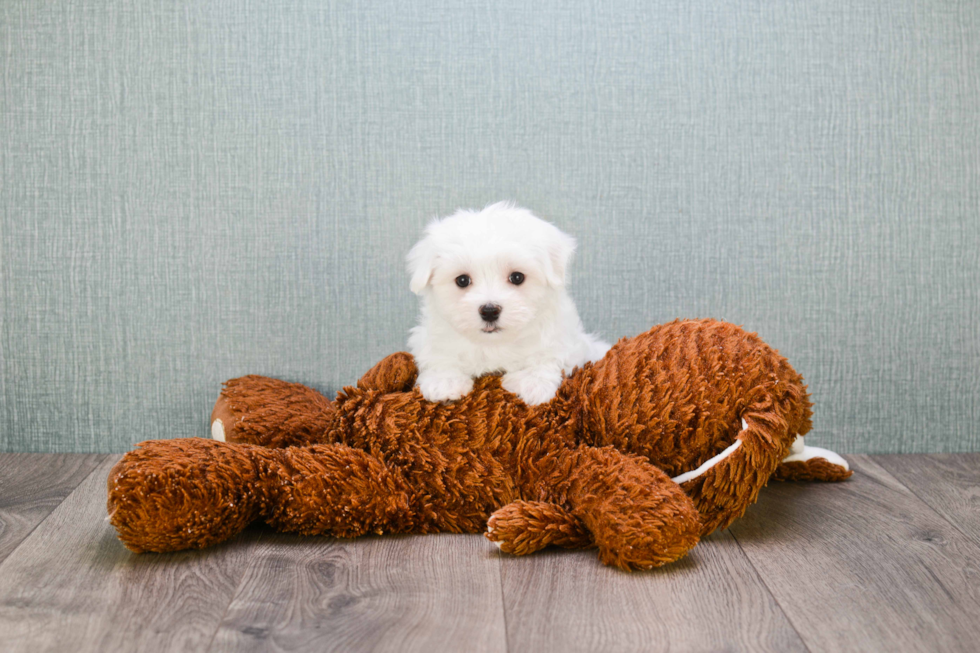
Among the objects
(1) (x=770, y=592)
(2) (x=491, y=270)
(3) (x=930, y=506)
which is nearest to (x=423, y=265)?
(2) (x=491, y=270)

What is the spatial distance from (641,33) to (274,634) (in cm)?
156

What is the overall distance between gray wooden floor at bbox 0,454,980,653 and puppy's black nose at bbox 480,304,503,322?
388 mm

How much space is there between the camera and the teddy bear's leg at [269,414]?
5.87 feet

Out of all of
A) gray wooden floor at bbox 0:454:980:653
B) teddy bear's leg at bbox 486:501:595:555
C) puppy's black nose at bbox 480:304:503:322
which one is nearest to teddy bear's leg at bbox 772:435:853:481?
gray wooden floor at bbox 0:454:980:653

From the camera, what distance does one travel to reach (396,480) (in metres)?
1.47

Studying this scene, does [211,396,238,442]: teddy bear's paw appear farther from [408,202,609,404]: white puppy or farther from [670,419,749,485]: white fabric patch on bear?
[670,419,749,485]: white fabric patch on bear

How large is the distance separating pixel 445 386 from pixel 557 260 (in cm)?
31

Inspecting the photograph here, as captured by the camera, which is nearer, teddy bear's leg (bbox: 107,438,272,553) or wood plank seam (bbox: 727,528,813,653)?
wood plank seam (bbox: 727,528,813,653)

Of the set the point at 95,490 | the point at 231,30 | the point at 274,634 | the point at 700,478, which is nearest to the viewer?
the point at 274,634

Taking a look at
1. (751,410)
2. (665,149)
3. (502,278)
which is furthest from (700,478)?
(665,149)

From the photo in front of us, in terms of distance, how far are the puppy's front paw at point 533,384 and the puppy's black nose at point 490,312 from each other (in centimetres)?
15

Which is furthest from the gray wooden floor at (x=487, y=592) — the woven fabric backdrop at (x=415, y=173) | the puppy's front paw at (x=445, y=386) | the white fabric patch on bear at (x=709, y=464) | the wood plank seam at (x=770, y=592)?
the woven fabric backdrop at (x=415, y=173)

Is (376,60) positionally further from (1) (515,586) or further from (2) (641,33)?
(1) (515,586)

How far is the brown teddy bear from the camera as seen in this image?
4.36ft
